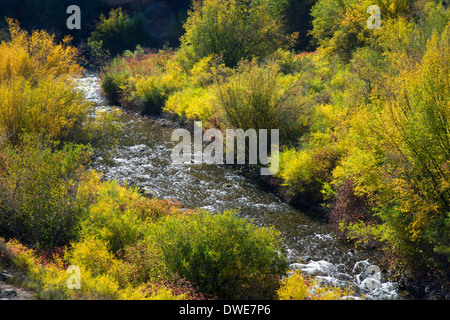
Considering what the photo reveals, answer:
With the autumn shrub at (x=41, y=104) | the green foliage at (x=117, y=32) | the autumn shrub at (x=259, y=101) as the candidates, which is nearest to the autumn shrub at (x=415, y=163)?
the autumn shrub at (x=259, y=101)

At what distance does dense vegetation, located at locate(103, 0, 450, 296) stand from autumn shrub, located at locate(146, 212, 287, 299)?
3749 millimetres

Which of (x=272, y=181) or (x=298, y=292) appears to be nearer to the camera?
(x=298, y=292)

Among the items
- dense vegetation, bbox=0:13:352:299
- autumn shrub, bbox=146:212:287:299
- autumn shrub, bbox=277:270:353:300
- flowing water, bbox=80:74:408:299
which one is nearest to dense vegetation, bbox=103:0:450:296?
flowing water, bbox=80:74:408:299

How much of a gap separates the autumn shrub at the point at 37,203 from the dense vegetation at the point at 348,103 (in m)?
8.16

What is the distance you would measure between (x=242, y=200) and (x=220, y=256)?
7.12 metres

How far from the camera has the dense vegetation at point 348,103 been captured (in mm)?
9227

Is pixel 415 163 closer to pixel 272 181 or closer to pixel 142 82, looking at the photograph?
pixel 272 181

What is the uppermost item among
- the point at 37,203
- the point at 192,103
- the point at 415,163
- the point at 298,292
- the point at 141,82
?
the point at 141,82

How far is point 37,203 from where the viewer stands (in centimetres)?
976

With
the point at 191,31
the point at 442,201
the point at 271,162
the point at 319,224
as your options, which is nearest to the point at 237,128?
the point at 271,162

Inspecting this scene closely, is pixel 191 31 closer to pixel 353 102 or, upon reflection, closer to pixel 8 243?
pixel 353 102

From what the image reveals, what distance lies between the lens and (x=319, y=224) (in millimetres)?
13344

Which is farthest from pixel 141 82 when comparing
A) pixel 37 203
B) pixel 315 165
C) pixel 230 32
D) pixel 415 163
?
pixel 415 163

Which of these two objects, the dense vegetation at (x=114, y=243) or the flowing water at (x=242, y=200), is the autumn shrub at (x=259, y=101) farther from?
the dense vegetation at (x=114, y=243)
